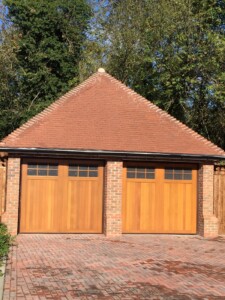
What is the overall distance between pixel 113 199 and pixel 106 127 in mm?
2599

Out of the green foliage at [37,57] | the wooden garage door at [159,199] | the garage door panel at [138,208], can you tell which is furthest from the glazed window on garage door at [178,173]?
the green foliage at [37,57]

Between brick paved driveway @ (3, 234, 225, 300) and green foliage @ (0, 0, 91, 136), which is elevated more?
green foliage @ (0, 0, 91, 136)

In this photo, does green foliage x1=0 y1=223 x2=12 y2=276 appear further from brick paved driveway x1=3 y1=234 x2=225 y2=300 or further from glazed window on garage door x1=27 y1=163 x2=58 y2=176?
glazed window on garage door x1=27 y1=163 x2=58 y2=176

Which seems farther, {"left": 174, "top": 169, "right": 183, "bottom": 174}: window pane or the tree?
the tree

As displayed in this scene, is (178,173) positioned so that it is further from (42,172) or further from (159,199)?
(42,172)

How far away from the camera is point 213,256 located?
33.1ft

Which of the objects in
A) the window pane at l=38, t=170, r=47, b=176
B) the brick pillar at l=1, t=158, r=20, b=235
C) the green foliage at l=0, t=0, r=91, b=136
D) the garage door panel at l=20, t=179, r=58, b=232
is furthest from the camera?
the green foliage at l=0, t=0, r=91, b=136

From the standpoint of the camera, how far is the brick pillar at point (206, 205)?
1352 cm

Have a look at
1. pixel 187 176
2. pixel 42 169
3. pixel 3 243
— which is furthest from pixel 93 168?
pixel 3 243

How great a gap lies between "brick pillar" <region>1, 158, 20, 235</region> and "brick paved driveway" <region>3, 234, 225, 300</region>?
1.96 ft

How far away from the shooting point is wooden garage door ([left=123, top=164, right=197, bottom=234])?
13.6 metres

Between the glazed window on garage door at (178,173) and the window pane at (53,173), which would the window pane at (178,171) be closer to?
the glazed window on garage door at (178,173)

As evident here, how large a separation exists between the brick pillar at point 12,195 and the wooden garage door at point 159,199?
138 inches

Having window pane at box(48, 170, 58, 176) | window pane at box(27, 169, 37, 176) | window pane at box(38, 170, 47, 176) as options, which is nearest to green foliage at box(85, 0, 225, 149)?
window pane at box(48, 170, 58, 176)
